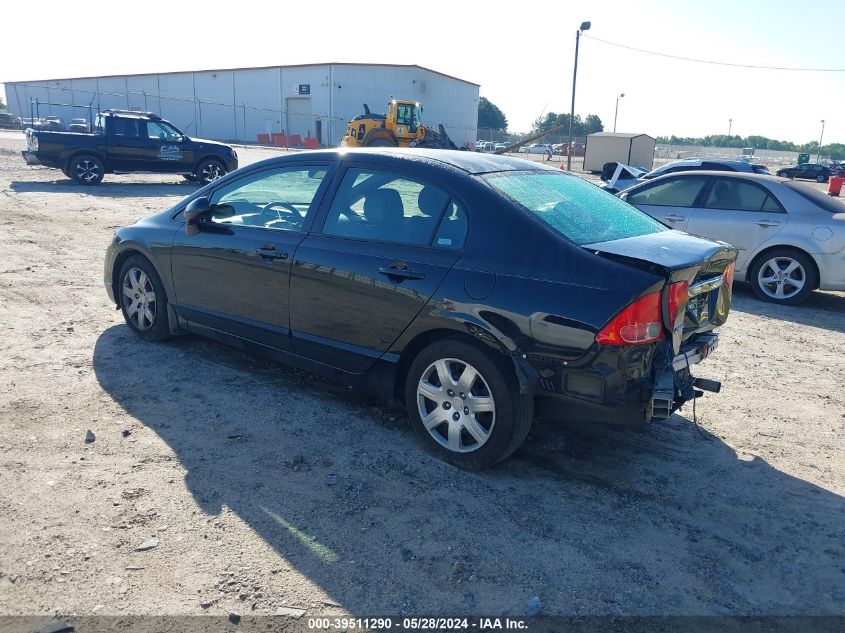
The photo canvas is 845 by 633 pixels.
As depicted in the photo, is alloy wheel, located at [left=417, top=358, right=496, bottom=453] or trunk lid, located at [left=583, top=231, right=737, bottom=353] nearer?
trunk lid, located at [left=583, top=231, right=737, bottom=353]

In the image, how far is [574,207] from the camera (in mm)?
4016

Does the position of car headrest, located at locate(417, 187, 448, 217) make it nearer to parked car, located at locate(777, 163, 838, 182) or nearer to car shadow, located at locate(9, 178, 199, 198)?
car shadow, located at locate(9, 178, 199, 198)

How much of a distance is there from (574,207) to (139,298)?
3.67 m

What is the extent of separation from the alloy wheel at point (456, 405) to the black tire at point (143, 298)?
2641 mm

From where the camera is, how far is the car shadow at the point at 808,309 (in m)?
7.28

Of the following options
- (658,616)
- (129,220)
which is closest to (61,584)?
(658,616)

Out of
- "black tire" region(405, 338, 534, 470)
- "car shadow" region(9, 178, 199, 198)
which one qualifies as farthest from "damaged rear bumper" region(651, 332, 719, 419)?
"car shadow" region(9, 178, 199, 198)

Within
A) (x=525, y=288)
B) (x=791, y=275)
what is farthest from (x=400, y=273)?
(x=791, y=275)

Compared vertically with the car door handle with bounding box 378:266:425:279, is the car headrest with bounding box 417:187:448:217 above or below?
above

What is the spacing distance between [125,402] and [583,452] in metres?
3.01

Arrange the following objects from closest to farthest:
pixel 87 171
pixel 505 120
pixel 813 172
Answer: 1. pixel 87 171
2. pixel 813 172
3. pixel 505 120

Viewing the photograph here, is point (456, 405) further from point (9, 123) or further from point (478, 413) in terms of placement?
point (9, 123)

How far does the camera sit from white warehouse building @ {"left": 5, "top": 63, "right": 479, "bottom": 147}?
5378cm

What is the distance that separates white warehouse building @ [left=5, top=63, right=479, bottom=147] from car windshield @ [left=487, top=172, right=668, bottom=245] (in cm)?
4938
